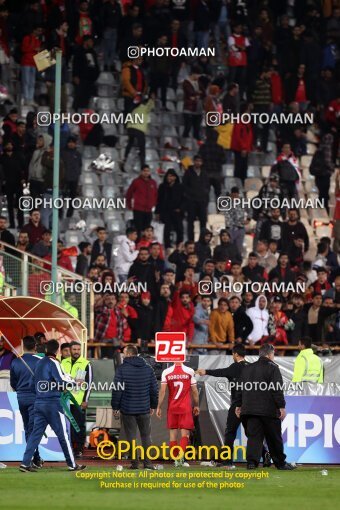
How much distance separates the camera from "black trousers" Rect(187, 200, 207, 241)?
3416 cm

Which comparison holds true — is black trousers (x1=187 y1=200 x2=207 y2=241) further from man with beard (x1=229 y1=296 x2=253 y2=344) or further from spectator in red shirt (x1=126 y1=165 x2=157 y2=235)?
man with beard (x1=229 y1=296 x2=253 y2=344)

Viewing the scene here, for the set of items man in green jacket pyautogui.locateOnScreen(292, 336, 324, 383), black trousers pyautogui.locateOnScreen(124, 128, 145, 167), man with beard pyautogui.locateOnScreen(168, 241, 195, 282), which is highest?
black trousers pyautogui.locateOnScreen(124, 128, 145, 167)

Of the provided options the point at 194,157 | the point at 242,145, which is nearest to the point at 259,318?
the point at 194,157

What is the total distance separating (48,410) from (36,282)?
8264mm

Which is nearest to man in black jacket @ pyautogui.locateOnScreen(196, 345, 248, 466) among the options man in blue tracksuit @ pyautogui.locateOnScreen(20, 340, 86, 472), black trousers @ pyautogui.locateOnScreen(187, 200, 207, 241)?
man in blue tracksuit @ pyautogui.locateOnScreen(20, 340, 86, 472)

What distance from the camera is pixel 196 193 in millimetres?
33844

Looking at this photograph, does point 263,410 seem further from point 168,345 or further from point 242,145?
point 242,145

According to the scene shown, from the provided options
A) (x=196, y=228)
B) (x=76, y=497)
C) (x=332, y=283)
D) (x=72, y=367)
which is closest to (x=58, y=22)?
(x=196, y=228)

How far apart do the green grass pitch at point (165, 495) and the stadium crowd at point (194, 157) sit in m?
7.60

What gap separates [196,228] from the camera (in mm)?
35594

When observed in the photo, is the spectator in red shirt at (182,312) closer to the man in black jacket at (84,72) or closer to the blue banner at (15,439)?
the blue banner at (15,439)

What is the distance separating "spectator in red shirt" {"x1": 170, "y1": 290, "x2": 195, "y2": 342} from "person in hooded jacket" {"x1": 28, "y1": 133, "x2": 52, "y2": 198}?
4.35 metres

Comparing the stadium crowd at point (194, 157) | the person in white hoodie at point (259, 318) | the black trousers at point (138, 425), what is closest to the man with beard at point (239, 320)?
the stadium crowd at point (194, 157)

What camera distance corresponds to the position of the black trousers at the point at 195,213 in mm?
34156
